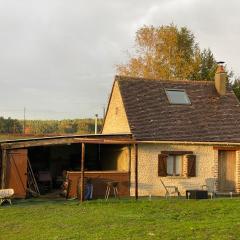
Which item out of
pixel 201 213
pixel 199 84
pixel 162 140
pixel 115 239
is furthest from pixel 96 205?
pixel 199 84

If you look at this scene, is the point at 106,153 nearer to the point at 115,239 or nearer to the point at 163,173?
the point at 163,173

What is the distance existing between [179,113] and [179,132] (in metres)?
1.87

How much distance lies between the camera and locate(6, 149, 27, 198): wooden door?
22516 millimetres

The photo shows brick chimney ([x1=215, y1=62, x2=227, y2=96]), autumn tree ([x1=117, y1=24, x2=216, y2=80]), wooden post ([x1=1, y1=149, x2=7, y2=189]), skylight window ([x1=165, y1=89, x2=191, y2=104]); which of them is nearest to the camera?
wooden post ([x1=1, y1=149, x2=7, y2=189])

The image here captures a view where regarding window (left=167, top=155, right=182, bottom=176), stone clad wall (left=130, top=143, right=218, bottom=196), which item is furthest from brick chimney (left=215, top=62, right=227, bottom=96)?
window (left=167, top=155, right=182, bottom=176)

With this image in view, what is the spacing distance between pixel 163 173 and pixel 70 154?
6.96 m

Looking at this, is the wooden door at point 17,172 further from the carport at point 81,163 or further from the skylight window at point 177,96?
the skylight window at point 177,96

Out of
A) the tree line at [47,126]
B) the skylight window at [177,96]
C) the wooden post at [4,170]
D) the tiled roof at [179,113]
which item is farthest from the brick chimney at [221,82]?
the tree line at [47,126]

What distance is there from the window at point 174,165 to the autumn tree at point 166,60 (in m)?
19.8

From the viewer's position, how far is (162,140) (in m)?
24.4

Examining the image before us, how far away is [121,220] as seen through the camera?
50.3 feet

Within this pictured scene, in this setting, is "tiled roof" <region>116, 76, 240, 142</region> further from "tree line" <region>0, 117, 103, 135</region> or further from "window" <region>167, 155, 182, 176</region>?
"tree line" <region>0, 117, 103, 135</region>

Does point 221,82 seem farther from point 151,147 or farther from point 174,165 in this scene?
point 151,147

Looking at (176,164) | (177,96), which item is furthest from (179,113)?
(176,164)
